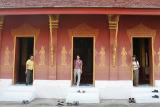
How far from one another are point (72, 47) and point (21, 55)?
3.33m

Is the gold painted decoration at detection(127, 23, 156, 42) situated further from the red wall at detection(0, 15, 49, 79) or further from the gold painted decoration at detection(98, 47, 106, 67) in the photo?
the red wall at detection(0, 15, 49, 79)

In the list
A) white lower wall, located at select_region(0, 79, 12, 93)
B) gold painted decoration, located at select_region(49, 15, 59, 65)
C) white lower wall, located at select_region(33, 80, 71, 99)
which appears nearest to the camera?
gold painted decoration, located at select_region(49, 15, 59, 65)

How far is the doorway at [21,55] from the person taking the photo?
49.4 ft

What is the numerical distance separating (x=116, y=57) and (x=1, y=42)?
5.81 meters

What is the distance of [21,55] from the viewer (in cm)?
1614

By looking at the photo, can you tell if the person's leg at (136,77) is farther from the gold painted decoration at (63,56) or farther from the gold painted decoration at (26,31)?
the gold painted decoration at (26,31)

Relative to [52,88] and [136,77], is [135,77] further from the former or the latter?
[52,88]

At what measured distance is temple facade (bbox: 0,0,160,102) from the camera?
14133 millimetres

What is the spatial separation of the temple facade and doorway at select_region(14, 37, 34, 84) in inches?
5.5

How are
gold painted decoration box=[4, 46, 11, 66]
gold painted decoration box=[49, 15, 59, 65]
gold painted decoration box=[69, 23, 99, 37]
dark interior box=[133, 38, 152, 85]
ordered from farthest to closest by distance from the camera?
dark interior box=[133, 38, 152, 85]
gold painted decoration box=[4, 46, 11, 66]
gold painted decoration box=[69, 23, 99, 37]
gold painted decoration box=[49, 15, 59, 65]

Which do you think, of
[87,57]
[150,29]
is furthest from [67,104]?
[150,29]

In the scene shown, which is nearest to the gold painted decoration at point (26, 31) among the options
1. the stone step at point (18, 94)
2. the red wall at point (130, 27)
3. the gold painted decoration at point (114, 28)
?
the stone step at point (18, 94)

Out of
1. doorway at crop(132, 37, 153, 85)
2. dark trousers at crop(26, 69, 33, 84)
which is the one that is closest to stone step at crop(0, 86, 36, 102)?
dark trousers at crop(26, 69, 33, 84)

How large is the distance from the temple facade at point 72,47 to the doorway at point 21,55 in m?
0.14
